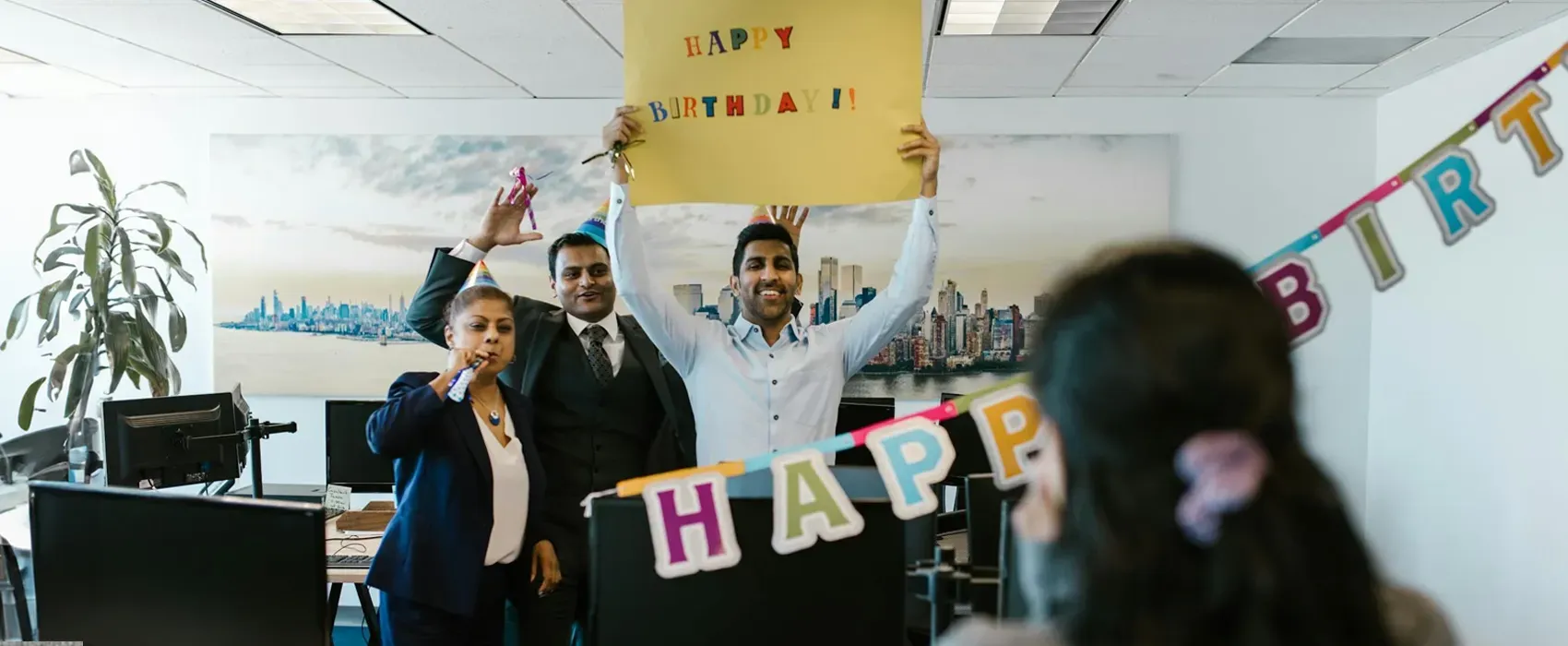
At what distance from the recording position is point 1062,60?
3791 millimetres

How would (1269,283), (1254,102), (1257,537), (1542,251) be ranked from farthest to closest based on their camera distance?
1. (1254,102)
2. (1542,251)
3. (1269,283)
4. (1257,537)

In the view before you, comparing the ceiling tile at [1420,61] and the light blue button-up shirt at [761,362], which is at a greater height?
the ceiling tile at [1420,61]

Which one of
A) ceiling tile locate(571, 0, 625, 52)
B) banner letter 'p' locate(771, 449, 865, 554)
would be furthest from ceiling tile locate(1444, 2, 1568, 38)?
banner letter 'p' locate(771, 449, 865, 554)

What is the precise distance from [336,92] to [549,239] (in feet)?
4.18

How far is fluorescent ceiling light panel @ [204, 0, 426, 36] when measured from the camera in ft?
10.5

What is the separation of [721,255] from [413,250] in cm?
158

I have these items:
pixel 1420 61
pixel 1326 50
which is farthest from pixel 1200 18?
pixel 1420 61

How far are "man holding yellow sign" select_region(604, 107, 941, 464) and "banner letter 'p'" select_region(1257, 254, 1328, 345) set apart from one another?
92 centimetres

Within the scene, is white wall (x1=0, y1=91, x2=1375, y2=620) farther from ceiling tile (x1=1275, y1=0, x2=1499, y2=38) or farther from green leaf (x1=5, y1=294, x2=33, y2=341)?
ceiling tile (x1=1275, y1=0, x2=1499, y2=38)

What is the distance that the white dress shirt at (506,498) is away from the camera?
6.34 feet

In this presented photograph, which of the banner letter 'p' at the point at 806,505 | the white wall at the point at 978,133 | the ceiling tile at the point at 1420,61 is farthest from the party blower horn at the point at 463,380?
the ceiling tile at the point at 1420,61

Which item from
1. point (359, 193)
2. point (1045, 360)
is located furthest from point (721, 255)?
point (1045, 360)

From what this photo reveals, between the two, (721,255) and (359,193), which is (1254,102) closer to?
(721,255)

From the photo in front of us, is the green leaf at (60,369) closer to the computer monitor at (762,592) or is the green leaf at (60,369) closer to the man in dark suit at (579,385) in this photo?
the man in dark suit at (579,385)
